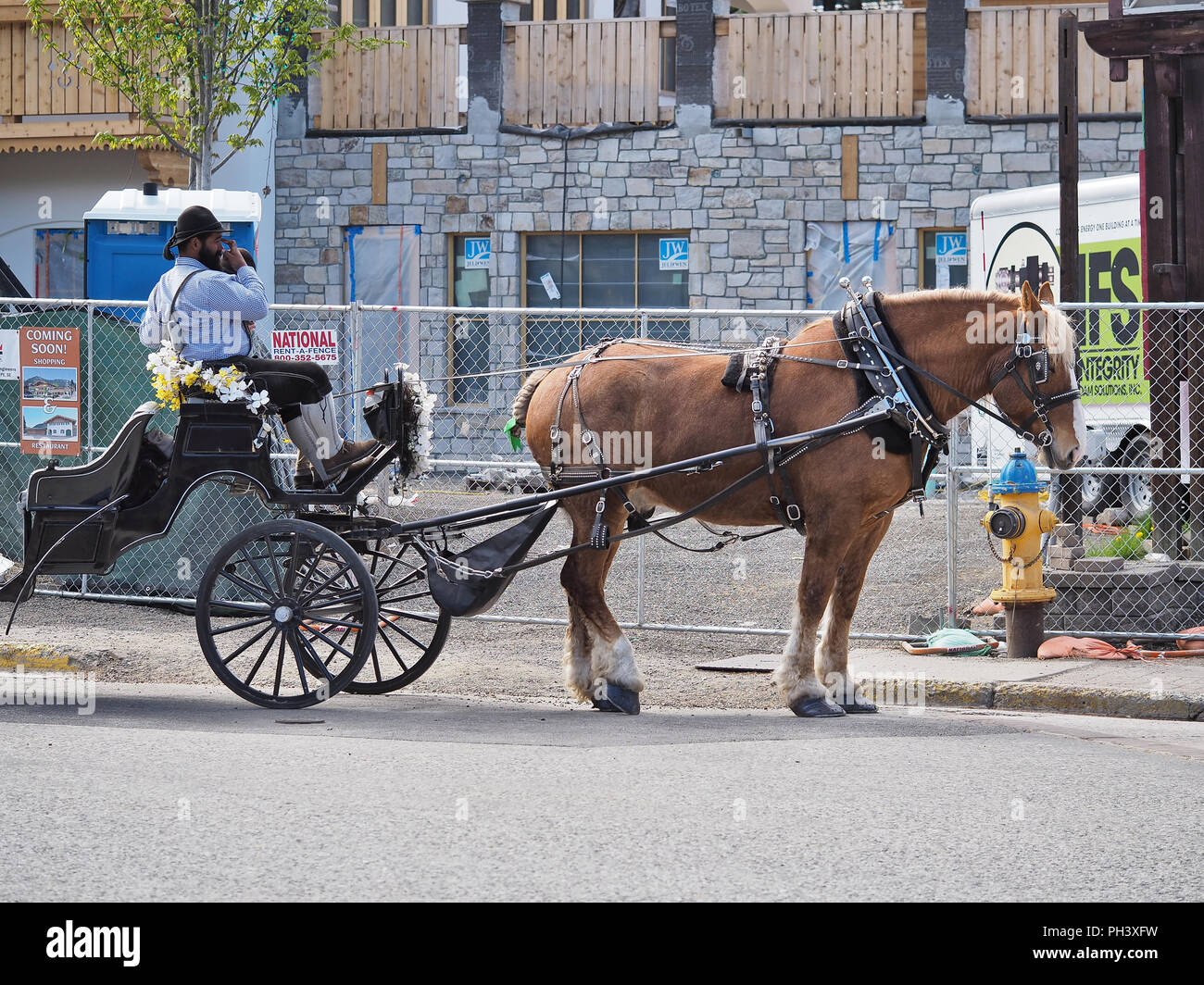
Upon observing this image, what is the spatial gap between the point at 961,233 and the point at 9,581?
1511 cm

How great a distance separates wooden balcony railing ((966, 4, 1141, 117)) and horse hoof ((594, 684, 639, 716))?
14.5 meters

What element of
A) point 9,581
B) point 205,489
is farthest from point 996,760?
point 205,489

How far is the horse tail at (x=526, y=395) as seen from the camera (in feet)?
29.0

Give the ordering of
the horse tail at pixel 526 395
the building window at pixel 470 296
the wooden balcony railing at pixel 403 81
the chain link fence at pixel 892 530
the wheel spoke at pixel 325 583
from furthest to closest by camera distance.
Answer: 1. the wooden balcony railing at pixel 403 81
2. the building window at pixel 470 296
3. the chain link fence at pixel 892 530
4. the horse tail at pixel 526 395
5. the wheel spoke at pixel 325 583

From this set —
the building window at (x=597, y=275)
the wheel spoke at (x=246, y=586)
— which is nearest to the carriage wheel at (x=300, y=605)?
the wheel spoke at (x=246, y=586)

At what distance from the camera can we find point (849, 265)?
2100cm

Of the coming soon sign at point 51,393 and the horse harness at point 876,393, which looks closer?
the horse harness at point 876,393

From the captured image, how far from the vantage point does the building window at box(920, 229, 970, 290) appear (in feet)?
68.3

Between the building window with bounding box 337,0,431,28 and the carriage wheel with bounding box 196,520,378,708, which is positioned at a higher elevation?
the building window with bounding box 337,0,431,28

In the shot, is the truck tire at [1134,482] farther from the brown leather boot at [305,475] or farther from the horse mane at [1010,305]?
the brown leather boot at [305,475]

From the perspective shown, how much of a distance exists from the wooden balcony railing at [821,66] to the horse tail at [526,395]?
13.3 metres

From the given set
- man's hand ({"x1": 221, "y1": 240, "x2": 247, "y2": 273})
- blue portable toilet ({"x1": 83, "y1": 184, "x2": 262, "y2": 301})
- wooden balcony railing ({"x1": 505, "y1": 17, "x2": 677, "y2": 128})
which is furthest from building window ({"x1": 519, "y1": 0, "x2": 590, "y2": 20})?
man's hand ({"x1": 221, "y1": 240, "x2": 247, "y2": 273})

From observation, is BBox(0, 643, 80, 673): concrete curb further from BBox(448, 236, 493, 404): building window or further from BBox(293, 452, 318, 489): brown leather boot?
BBox(448, 236, 493, 404): building window
